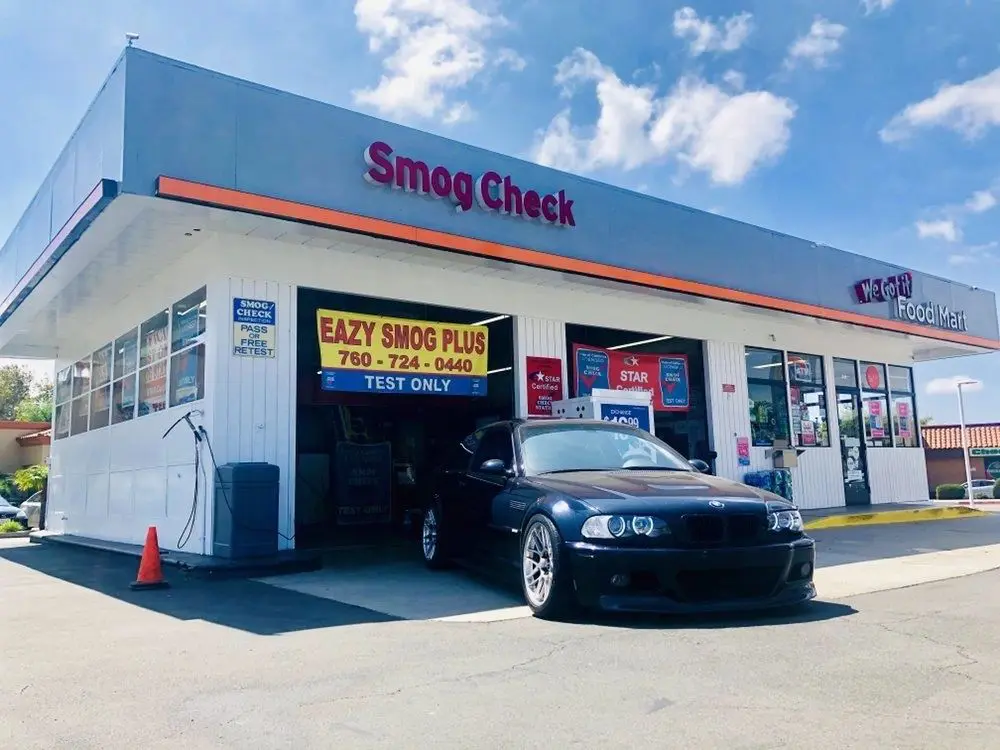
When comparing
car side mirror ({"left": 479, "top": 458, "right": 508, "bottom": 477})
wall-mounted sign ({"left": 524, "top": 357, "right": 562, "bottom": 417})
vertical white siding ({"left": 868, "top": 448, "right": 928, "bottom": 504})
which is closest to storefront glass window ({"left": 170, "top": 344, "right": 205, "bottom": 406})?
car side mirror ({"left": 479, "top": 458, "right": 508, "bottom": 477})

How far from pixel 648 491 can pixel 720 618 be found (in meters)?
0.99

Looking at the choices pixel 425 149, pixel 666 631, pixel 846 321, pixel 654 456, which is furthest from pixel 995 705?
pixel 846 321

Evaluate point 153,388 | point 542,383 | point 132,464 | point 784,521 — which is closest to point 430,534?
point 784,521

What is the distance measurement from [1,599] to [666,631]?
21.0 ft

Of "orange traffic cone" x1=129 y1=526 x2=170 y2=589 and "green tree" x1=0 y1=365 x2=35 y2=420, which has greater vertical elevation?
"green tree" x1=0 y1=365 x2=35 y2=420

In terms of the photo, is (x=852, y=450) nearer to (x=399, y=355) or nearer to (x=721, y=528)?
(x=399, y=355)

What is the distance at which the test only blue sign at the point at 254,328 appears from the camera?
10.1 meters

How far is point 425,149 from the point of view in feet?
35.3

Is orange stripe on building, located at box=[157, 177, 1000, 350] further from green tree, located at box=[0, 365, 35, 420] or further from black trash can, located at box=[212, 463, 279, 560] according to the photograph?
green tree, located at box=[0, 365, 35, 420]

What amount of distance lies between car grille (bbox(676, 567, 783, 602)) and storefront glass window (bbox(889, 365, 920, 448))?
15953 mm

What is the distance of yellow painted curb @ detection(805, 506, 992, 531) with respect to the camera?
14.6 m

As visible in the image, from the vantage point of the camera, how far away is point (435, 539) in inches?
342

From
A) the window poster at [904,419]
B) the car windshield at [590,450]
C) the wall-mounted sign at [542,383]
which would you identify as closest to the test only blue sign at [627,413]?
the wall-mounted sign at [542,383]

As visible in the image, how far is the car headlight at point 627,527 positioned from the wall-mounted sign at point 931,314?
14382 mm
